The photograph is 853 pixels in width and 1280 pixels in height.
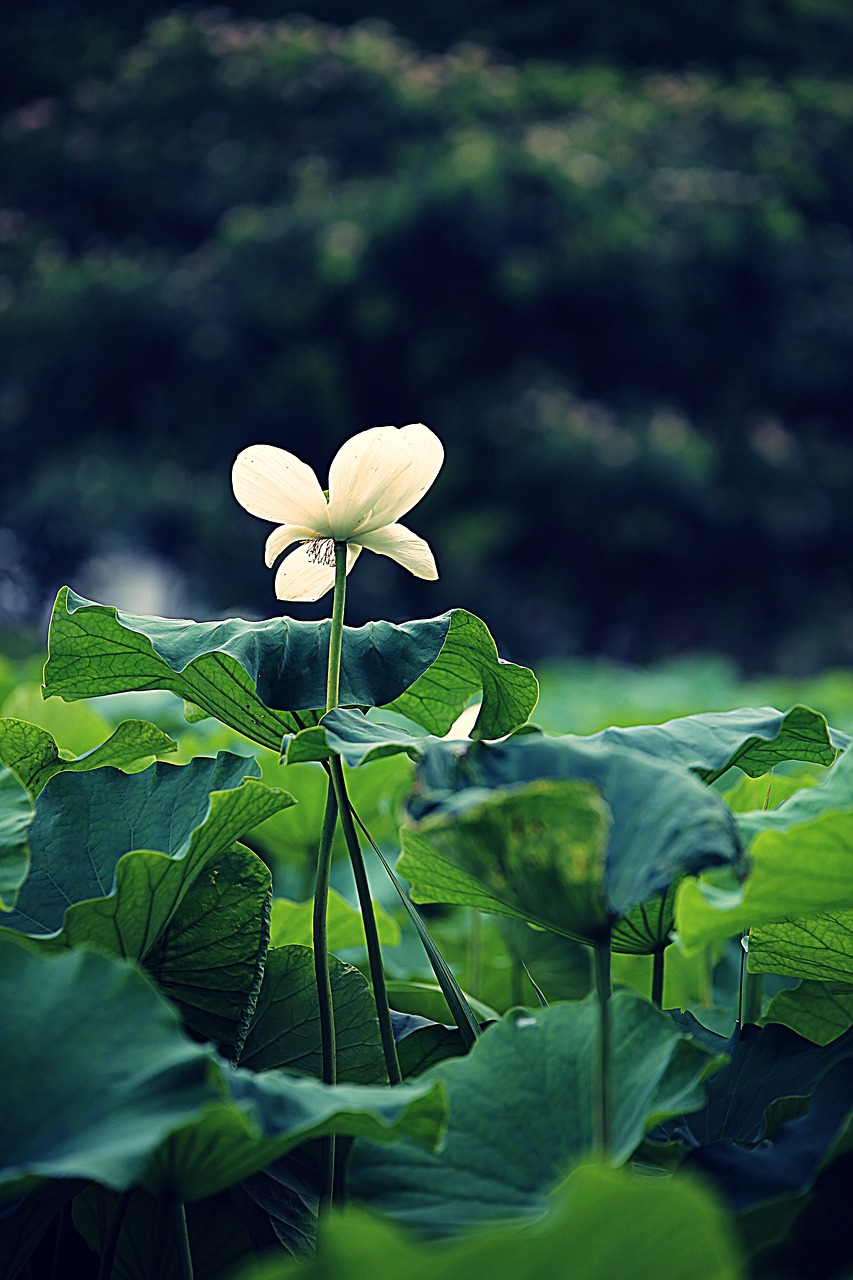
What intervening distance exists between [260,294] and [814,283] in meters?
6.20

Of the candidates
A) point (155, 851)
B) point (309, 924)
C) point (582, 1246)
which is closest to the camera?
point (582, 1246)

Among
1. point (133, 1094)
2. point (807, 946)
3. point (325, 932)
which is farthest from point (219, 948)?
point (807, 946)

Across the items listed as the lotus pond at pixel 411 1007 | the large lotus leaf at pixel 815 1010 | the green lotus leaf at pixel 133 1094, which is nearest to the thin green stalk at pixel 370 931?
the lotus pond at pixel 411 1007

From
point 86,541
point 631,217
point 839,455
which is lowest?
point 86,541

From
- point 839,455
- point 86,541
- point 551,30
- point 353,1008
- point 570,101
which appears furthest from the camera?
point 551,30

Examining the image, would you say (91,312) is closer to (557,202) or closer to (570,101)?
(557,202)

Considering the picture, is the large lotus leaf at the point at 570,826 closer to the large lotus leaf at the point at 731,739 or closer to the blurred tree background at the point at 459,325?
the large lotus leaf at the point at 731,739

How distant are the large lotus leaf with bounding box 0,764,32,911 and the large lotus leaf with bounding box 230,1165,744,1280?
0.23 m

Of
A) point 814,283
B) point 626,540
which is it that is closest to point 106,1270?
point 626,540

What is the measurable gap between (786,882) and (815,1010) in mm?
206

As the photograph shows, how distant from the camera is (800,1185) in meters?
0.42

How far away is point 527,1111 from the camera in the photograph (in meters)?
0.44

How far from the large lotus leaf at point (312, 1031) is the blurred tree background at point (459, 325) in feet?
35.9

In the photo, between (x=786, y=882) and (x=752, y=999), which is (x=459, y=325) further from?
(x=786, y=882)
